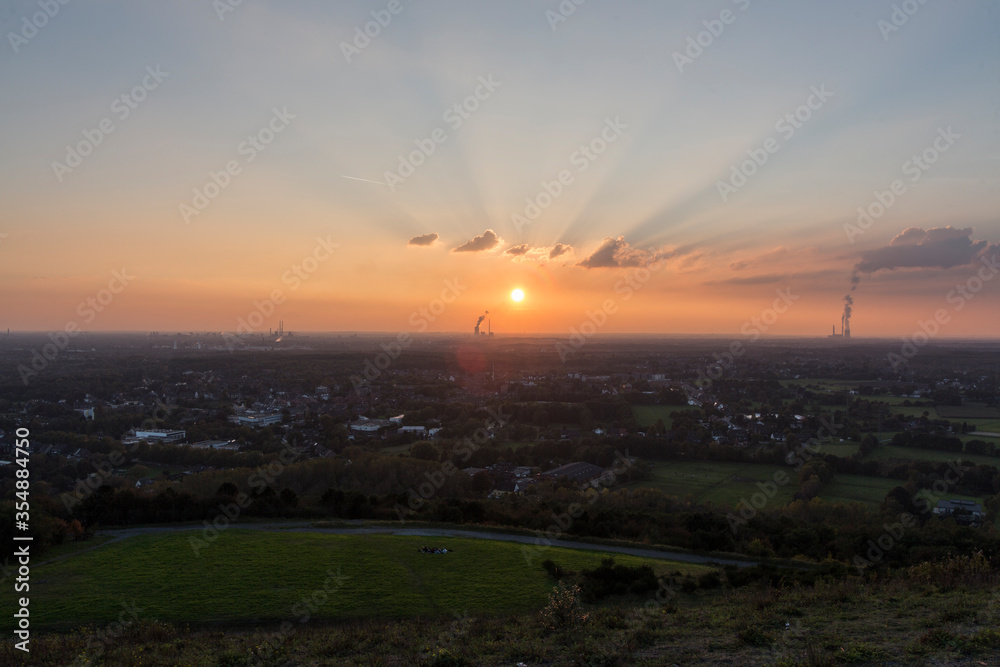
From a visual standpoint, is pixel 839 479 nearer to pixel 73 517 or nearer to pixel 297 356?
pixel 73 517

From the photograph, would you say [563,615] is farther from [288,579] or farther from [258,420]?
[258,420]

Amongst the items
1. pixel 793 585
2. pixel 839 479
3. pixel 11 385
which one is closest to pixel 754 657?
pixel 793 585

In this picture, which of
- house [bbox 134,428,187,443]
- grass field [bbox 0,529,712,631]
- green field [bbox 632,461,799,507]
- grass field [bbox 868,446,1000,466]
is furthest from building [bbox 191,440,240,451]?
grass field [bbox 868,446,1000,466]

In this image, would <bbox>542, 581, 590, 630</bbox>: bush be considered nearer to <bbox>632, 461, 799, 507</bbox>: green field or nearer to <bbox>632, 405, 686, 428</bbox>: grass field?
<bbox>632, 461, 799, 507</bbox>: green field

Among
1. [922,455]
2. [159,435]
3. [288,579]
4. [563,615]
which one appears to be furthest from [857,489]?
[159,435]

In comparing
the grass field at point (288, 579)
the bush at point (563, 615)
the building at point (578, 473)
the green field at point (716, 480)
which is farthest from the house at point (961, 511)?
the bush at point (563, 615)
